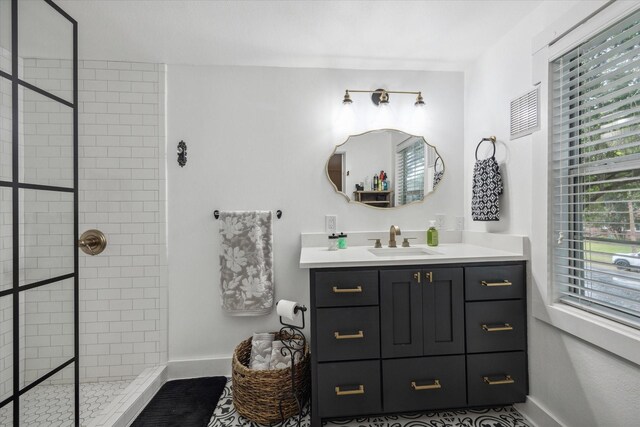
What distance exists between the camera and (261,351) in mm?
Answer: 1934

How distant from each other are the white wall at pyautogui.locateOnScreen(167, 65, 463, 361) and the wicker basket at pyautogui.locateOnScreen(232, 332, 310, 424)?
19.6 inches

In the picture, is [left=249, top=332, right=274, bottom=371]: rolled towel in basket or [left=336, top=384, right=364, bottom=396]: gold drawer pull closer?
[left=336, top=384, right=364, bottom=396]: gold drawer pull

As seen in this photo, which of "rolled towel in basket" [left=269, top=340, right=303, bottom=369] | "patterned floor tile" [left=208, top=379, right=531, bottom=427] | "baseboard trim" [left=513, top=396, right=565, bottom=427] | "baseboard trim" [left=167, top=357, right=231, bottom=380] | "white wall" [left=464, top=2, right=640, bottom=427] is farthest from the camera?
"baseboard trim" [left=167, top=357, right=231, bottom=380]

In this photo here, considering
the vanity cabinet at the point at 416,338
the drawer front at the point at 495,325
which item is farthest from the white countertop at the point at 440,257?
the drawer front at the point at 495,325

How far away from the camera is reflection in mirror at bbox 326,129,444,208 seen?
222 centimetres

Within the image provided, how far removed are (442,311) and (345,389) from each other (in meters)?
0.67

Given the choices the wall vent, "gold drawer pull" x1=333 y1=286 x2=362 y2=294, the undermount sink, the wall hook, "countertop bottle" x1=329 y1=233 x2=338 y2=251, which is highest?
the wall vent

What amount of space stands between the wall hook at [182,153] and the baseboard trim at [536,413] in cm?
269

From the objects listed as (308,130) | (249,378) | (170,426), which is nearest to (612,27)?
(308,130)

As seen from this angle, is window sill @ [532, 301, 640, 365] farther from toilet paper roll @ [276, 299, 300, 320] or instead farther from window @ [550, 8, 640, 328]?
toilet paper roll @ [276, 299, 300, 320]

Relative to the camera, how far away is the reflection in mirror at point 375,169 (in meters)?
2.22

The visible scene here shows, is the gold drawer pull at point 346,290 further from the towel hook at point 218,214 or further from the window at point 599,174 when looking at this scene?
the window at point 599,174

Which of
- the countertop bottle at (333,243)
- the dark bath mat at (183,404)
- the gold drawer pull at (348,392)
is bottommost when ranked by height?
the dark bath mat at (183,404)

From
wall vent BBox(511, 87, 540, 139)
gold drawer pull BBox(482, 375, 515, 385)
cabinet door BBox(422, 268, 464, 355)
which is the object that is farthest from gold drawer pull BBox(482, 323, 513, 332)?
wall vent BBox(511, 87, 540, 139)
